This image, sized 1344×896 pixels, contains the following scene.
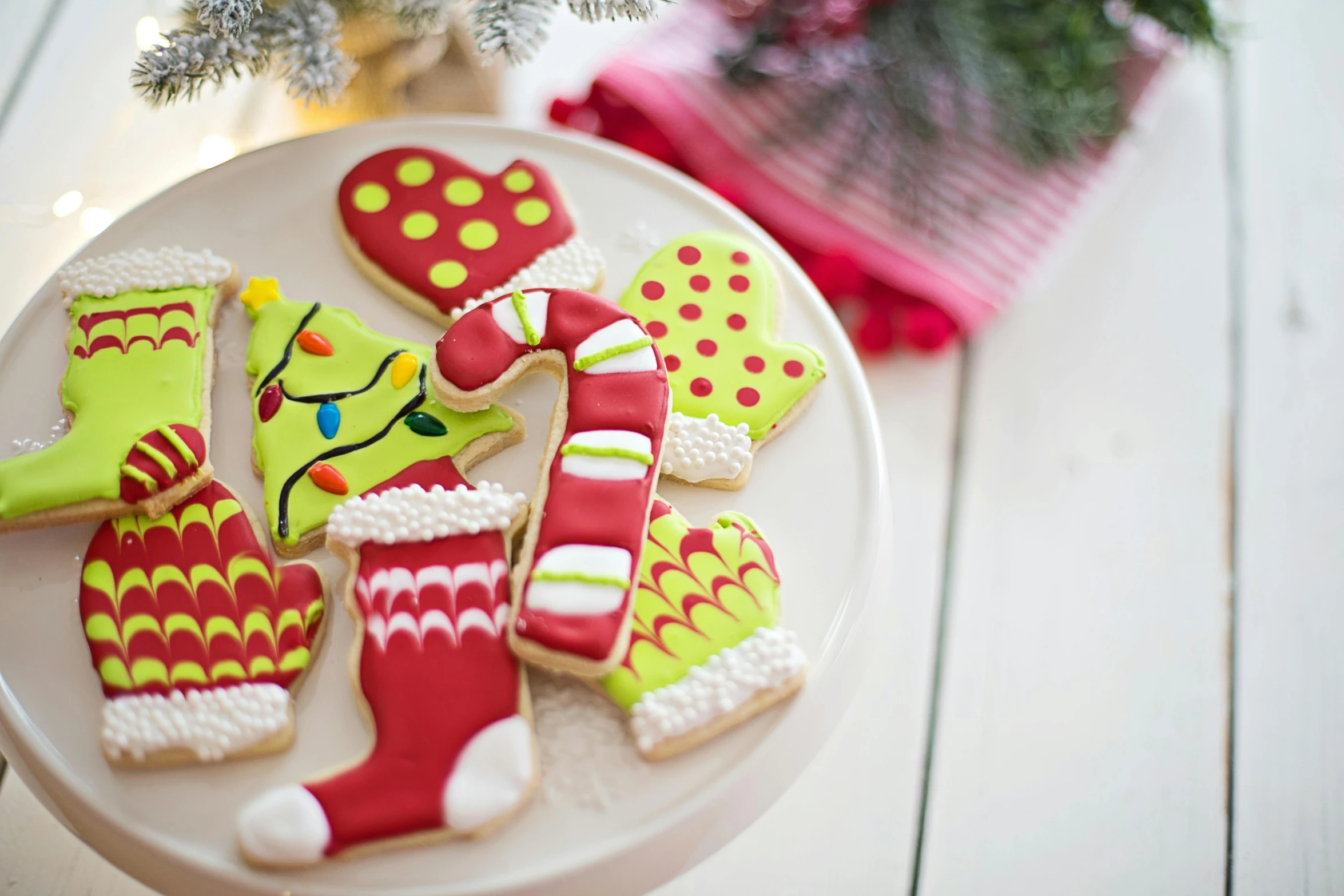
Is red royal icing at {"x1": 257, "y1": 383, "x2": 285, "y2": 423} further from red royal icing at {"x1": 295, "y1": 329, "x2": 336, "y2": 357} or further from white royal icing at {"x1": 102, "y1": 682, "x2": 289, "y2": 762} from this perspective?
white royal icing at {"x1": 102, "y1": 682, "x2": 289, "y2": 762}

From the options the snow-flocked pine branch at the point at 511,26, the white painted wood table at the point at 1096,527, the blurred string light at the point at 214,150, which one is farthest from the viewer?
the blurred string light at the point at 214,150

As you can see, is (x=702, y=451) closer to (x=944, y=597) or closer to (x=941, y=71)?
(x=944, y=597)

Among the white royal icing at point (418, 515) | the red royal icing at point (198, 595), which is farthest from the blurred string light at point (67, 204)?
the white royal icing at point (418, 515)

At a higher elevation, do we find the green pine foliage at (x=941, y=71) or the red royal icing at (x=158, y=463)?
the red royal icing at (x=158, y=463)

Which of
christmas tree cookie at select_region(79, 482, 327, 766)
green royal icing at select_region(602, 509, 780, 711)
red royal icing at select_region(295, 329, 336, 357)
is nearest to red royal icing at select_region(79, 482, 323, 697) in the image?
christmas tree cookie at select_region(79, 482, 327, 766)

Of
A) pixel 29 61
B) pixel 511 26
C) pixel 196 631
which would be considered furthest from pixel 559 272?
pixel 29 61

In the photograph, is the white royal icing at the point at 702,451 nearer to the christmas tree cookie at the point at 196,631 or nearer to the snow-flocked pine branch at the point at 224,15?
the christmas tree cookie at the point at 196,631

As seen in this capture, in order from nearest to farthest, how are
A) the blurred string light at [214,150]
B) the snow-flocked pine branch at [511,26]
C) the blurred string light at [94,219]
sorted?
the snow-flocked pine branch at [511,26]
the blurred string light at [94,219]
the blurred string light at [214,150]
